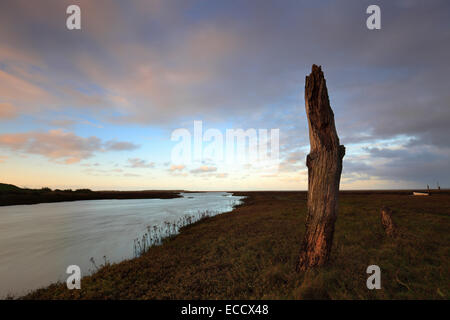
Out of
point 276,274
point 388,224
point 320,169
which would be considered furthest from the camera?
point 388,224

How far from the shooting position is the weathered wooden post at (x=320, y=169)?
5.57m

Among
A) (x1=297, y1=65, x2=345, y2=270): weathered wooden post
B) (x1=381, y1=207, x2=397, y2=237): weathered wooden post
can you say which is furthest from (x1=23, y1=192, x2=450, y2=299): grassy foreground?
(x1=297, y1=65, x2=345, y2=270): weathered wooden post

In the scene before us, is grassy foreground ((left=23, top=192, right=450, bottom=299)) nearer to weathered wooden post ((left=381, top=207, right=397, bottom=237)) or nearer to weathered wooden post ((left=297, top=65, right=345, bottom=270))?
weathered wooden post ((left=381, top=207, right=397, bottom=237))

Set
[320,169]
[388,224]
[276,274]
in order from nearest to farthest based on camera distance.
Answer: [320,169] < [276,274] < [388,224]

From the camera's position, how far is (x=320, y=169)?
18.5 ft

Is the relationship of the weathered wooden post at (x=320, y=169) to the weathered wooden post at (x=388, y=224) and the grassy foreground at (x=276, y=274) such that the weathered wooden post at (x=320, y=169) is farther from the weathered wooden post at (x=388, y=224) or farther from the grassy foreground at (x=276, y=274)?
the weathered wooden post at (x=388, y=224)

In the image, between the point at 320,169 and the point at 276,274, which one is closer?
the point at 320,169

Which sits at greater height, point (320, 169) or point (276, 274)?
point (320, 169)

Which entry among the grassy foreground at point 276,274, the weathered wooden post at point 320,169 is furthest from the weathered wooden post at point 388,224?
the weathered wooden post at point 320,169

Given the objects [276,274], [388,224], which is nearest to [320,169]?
[276,274]

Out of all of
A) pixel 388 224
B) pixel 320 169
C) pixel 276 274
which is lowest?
pixel 276 274

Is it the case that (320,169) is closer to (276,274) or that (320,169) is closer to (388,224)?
(276,274)

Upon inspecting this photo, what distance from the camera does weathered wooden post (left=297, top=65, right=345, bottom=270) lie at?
5.57 meters
